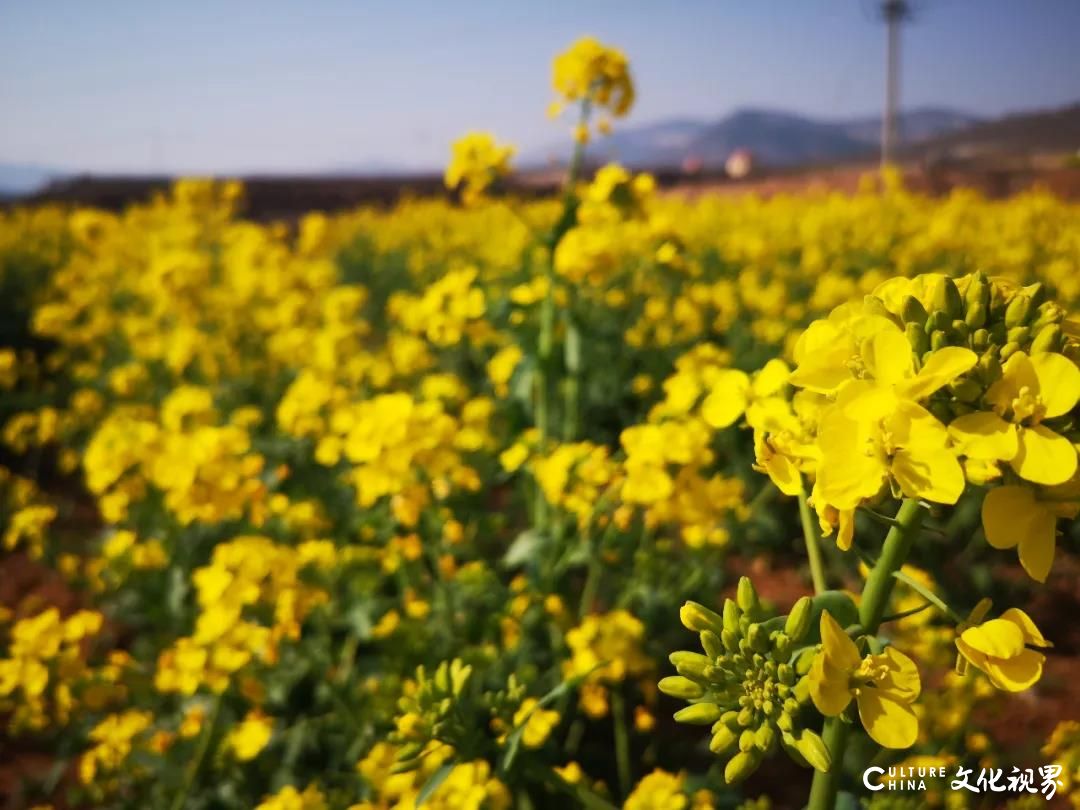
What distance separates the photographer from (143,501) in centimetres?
286

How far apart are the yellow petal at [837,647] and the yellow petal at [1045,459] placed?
0.69 ft

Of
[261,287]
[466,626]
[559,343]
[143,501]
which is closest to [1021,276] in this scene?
[559,343]

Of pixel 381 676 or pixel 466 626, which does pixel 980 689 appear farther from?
pixel 381 676

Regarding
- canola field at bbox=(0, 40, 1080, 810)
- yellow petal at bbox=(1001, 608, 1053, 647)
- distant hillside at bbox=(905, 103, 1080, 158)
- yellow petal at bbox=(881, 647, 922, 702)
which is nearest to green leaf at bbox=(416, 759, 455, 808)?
canola field at bbox=(0, 40, 1080, 810)

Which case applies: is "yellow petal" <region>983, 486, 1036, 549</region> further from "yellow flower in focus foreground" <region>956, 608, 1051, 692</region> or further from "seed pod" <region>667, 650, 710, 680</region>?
"seed pod" <region>667, 650, 710, 680</region>

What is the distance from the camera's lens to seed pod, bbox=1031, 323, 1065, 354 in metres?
0.74

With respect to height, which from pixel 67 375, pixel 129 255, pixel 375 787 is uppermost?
pixel 129 255

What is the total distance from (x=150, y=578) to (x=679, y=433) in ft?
6.00

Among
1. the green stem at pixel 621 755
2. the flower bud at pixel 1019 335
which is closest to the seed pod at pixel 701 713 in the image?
the flower bud at pixel 1019 335

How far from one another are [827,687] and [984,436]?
271mm

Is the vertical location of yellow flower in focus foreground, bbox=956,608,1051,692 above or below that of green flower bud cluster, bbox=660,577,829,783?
above

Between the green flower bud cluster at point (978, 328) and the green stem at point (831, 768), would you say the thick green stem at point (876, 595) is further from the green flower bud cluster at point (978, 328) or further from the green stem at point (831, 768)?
the green flower bud cluster at point (978, 328)

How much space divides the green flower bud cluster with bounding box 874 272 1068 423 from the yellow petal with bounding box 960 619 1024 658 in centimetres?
21

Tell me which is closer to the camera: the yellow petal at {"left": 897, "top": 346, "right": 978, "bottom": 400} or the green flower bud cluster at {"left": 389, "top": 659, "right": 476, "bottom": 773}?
the yellow petal at {"left": 897, "top": 346, "right": 978, "bottom": 400}
